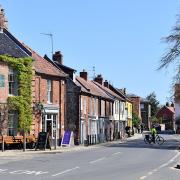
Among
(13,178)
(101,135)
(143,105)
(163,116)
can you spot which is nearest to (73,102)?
(101,135)

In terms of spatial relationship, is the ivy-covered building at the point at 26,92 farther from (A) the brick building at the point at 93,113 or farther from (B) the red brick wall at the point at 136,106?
(B) the red brick wall at the point at 136,106

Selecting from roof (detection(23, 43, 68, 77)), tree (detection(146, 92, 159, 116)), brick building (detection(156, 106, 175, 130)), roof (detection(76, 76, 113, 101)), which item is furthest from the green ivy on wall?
tree (detection(146, 92, 159, 116))

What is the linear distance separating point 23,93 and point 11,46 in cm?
416

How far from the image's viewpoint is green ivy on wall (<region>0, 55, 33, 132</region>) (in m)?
40.9

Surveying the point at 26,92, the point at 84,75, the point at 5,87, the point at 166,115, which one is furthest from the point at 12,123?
the point at 166,115

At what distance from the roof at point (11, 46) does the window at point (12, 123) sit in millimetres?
4563

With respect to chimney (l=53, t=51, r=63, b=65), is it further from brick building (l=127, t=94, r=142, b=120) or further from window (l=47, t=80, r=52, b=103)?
brick building (l=127, t=94, r=142, b=120)

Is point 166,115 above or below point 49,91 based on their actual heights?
above

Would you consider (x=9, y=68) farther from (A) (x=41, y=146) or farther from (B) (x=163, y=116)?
(B) (x=163, y=116)

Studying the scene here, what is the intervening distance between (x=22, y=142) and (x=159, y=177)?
880 inches

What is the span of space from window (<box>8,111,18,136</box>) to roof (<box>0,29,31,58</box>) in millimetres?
4563

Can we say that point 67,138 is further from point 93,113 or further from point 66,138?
point 93,113

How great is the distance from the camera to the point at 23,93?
41.8m

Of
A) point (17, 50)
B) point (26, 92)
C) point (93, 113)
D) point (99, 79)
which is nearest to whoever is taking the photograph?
point (26, 92)
